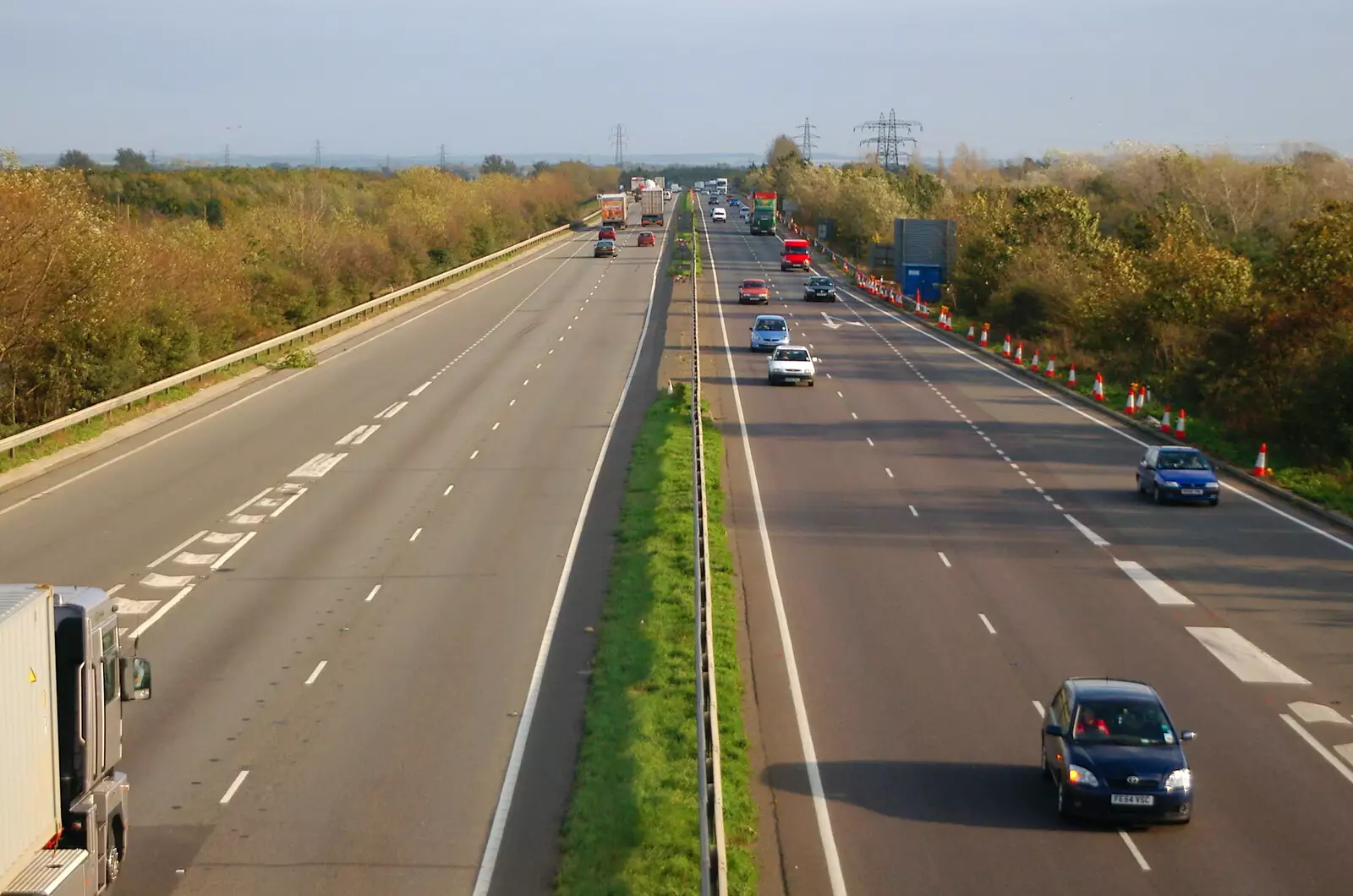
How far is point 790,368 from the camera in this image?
46.0 m

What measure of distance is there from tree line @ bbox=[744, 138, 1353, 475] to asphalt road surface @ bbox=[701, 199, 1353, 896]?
14.0 feet

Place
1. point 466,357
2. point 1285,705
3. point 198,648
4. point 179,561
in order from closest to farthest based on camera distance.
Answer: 1. point 1285,705
2. point 198,648
3. point 179,561
4. point 466,357

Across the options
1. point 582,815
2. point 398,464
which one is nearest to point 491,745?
point 582,815

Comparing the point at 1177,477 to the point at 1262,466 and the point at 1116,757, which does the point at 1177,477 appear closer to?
the point at 1262,466

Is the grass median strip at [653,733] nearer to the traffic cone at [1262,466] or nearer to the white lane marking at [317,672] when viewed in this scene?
the white lane marking at [317,672]

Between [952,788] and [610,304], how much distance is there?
5656 centimetres

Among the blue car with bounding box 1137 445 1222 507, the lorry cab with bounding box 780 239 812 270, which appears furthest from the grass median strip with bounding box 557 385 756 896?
the lorry cab with bounding box 780 239 812 270

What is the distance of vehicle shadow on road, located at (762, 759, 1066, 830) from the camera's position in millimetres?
13852

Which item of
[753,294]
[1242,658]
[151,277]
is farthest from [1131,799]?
[753,294]

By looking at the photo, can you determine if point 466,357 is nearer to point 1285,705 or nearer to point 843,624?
point 843,624

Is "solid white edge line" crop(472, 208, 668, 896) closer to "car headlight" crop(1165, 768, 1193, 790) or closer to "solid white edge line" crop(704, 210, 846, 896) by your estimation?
"solid white edge line" crop(704, 210, 846, 896)

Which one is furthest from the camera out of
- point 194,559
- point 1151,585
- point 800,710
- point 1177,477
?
point 1177,477

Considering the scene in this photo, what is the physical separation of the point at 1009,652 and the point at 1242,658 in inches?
119

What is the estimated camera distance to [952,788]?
1453cm
